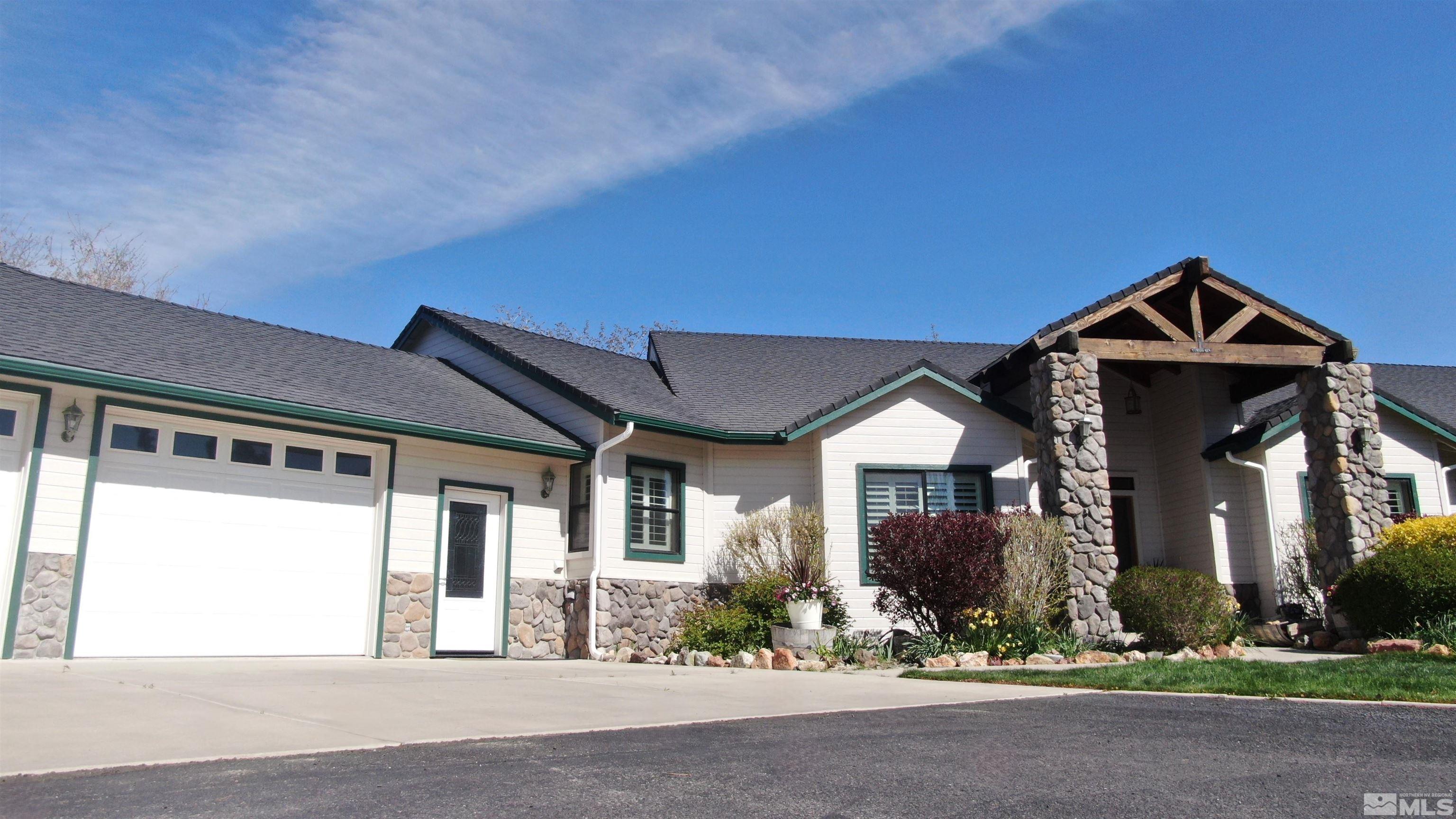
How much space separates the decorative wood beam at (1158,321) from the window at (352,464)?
403 inches

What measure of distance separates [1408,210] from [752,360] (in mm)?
10216

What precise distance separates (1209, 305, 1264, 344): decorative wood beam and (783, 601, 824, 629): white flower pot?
261 inches

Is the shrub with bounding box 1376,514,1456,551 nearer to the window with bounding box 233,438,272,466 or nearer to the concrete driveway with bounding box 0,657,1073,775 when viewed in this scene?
the concrete driveway with bounding box 0,657,1073,775

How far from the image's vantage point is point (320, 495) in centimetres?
1177

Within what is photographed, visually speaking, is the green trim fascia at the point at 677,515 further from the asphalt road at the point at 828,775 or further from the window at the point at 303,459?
the asphalt road at the point at 828,775

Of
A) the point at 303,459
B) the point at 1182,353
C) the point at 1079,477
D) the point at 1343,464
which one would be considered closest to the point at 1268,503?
the point at 1343,464

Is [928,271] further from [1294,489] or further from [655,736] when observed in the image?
[655,736]

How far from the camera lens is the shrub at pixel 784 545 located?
13531mm

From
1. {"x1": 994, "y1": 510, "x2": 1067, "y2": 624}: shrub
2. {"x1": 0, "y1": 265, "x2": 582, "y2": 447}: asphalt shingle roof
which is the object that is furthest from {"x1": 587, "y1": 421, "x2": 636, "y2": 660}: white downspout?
{"x1": 994, "y1": 510, "x2": 1067, "y2": 624}: shrub

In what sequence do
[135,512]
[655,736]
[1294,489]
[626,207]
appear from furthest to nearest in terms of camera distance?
[626,207], [1294,489], [135,512], [655,736]

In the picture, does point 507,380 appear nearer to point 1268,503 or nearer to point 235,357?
point 235,357

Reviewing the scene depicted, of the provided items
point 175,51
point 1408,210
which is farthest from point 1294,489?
point 175,51

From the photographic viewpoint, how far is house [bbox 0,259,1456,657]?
33.7 feet

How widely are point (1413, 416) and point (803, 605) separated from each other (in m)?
10.9
